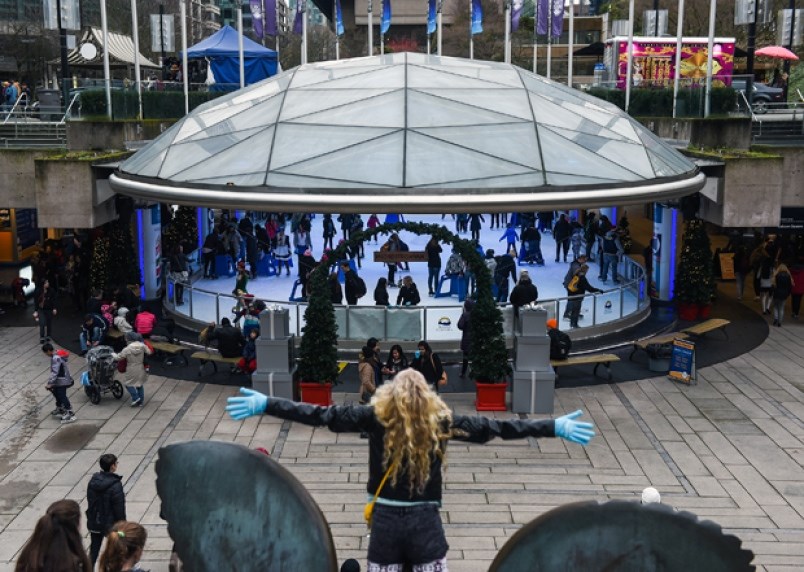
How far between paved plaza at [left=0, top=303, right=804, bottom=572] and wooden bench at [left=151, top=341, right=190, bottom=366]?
0.78 meters

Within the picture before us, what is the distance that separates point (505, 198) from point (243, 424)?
586 cm

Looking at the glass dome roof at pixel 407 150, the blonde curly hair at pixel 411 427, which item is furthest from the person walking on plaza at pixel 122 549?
the glass dome roof at pixel 407 150

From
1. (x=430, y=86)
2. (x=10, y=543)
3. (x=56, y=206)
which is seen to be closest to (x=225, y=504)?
(x=10, y=543)

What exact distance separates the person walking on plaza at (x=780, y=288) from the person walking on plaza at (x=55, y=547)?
18.2m

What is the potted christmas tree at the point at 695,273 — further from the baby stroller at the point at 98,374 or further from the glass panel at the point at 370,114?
the baby stroller at the point at 98,374

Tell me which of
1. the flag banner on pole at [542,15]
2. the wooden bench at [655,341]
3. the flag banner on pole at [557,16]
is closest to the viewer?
the wooden bench at [655,341]

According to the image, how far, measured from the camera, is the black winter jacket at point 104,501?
923cm

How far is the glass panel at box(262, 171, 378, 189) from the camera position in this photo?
1692 centimetres

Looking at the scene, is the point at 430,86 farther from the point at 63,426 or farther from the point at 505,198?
the point at 63,426

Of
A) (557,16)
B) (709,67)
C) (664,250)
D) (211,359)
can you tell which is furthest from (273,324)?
(557,16)

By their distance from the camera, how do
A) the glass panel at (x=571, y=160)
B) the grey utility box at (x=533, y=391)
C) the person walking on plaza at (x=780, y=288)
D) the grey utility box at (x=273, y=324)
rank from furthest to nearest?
the person walking on plaza at (x=780, y=288) → the glass panel at (x=571, y=160) → the grey utility box at (x=273, y=324) → the grey utility box at (x=533, y=391)

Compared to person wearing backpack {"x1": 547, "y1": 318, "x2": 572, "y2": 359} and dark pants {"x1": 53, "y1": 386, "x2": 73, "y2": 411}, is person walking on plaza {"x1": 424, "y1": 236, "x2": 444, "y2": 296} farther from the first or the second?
dark pants {"x1": 53, "y1": 386, "x2": 73, "y2": 411}

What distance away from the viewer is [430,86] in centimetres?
1958

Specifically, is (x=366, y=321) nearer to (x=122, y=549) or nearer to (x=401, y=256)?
(x=401, y=256)
